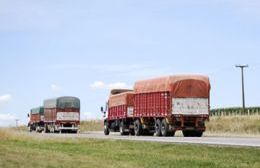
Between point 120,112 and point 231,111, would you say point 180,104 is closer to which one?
point 120,112

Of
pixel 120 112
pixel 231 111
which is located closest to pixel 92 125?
pixel 231 111

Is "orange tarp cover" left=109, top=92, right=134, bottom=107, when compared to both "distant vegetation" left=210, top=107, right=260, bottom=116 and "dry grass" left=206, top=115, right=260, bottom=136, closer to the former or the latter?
"dry grass" left=206, top=115, right=260, bottom=136

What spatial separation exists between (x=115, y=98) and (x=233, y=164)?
1292 inches

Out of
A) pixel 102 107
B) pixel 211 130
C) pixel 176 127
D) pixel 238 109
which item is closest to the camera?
pixel 176 127

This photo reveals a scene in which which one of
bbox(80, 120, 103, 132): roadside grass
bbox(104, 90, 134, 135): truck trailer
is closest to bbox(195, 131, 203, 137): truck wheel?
bbox(104, 90, 134, 135): truck trailer

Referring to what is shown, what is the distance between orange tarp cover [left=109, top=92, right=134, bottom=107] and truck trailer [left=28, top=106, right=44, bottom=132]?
22.3 m

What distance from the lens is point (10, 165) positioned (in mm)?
17188

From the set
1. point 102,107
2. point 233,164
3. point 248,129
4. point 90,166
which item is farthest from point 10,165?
point 248,129

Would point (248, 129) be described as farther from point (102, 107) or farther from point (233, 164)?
point (233, 164)

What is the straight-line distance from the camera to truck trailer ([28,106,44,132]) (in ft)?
235

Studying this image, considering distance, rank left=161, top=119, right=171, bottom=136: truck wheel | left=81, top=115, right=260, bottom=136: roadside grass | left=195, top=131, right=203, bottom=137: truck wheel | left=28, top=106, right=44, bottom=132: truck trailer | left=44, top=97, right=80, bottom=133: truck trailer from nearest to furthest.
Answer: left=161, top=119, right=171, bottom=136: truck wheel, left=195, top=131, right=203, bottom=137: truck wheel, left=81, top=115, right=260, bottom=136: roadside grass, left=44, top=97, right=80, bottom=133: truck trailer, left=28, top=106, right=44, bottom=132: truck trailer

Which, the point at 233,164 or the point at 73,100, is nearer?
the point at 233,164

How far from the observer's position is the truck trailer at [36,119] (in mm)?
71750

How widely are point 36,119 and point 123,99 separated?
2984 cm
